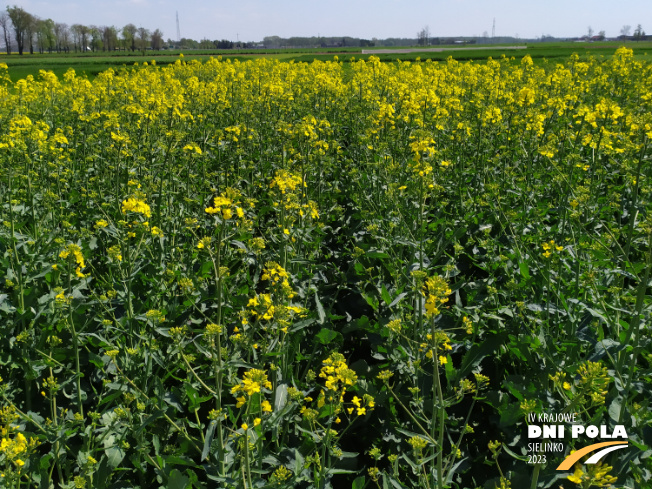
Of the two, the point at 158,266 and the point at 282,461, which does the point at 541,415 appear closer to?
the point at 282,461

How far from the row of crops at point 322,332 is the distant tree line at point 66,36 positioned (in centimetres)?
10092

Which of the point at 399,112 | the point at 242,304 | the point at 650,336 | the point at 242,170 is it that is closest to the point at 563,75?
the point at 399,112

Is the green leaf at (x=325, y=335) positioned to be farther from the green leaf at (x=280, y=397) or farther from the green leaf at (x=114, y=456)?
the green leaf at (x=114, y=456)

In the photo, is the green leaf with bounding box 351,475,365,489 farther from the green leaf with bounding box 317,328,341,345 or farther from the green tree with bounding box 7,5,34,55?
the green tree with bounding box 7,5,34,55

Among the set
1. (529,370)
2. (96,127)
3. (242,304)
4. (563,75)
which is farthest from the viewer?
(563,75)

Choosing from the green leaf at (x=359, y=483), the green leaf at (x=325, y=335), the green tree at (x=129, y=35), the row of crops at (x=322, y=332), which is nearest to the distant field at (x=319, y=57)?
the row of crops at (x=322, y=332)

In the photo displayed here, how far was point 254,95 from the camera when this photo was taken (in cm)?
897

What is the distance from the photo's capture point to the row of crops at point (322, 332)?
224cm

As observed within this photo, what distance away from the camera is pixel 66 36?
130m

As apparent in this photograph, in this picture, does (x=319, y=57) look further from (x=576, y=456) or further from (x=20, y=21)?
(x=20, y=21)

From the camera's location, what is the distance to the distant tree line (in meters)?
95.2

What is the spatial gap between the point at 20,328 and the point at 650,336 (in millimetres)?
3870

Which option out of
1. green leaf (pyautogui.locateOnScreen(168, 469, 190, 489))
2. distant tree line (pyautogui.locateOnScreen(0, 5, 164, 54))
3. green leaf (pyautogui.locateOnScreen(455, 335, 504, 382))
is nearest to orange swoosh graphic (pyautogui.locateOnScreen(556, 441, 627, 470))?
green leaf (pyautogui.locateOnScreen(455, 335, 504, 382))

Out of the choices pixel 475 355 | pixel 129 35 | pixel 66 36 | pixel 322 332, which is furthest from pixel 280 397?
pixel 66 36
